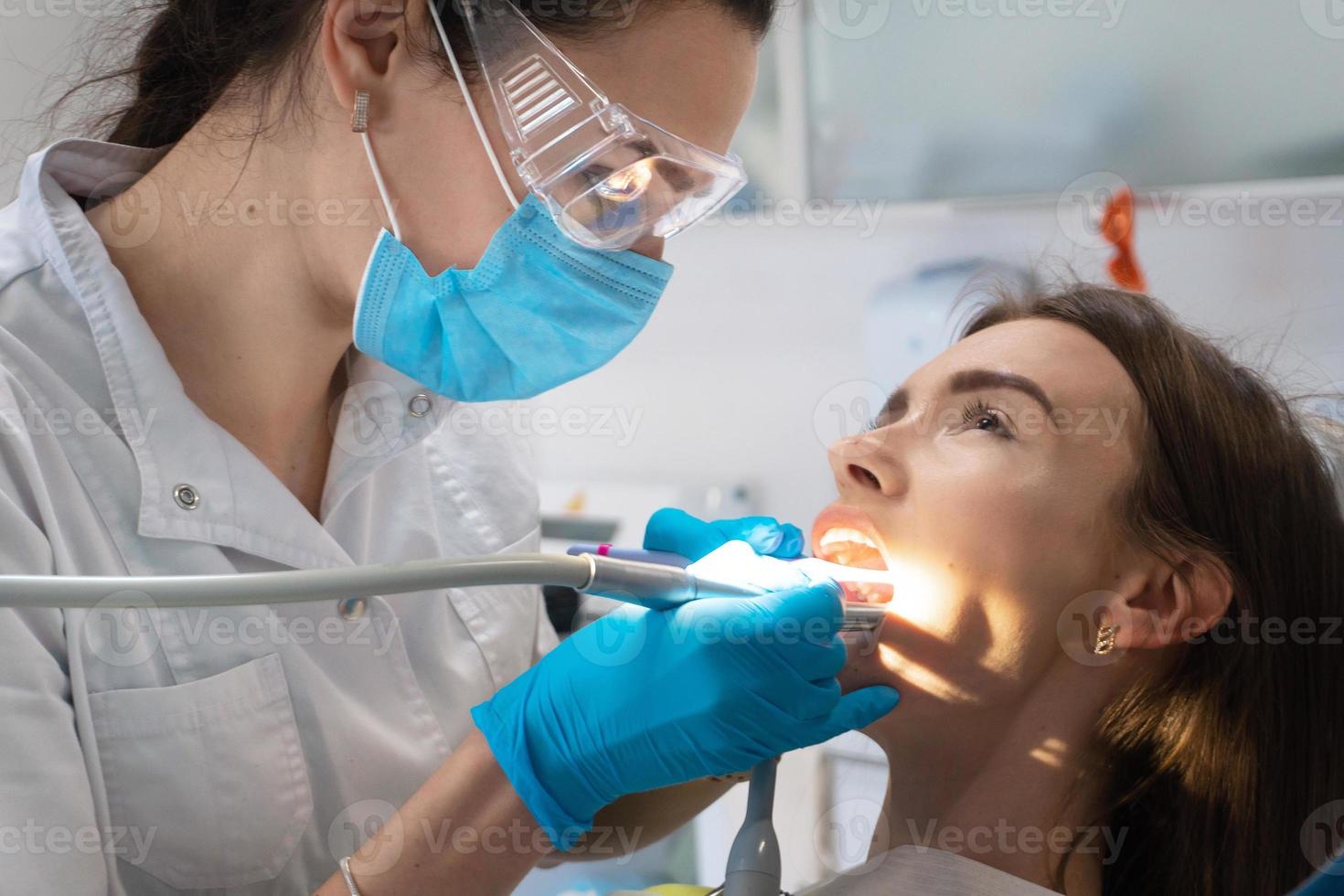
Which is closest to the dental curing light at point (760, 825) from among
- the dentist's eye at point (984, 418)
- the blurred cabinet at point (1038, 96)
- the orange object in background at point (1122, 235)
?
the dentist's eye at point (984, 418)

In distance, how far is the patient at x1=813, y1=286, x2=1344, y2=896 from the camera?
4.52ft

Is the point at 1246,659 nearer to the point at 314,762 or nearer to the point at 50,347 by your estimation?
the point at 314,762

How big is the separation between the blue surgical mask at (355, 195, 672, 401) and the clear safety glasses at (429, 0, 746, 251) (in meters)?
0.05

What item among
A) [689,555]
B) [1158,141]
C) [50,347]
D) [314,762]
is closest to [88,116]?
[50,347]

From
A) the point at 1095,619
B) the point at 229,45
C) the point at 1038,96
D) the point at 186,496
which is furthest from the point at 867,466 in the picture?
the point at 1038,96

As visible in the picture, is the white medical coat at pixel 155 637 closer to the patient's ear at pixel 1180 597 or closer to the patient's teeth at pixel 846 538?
the patient's teeth at pixel 846 538

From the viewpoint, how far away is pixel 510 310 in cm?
133

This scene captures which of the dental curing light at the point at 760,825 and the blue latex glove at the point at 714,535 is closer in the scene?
the dental curing light at the point at 760,825

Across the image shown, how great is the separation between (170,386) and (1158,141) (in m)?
2.02

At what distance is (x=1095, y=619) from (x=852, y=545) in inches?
12.2

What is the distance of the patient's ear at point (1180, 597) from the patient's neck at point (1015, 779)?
0.34 feet

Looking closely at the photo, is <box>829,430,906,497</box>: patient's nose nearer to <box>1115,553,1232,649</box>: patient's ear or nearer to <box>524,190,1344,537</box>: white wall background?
<box>1115,553,1232,649</box>: patient's ear

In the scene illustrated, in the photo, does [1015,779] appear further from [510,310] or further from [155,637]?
[155,637]

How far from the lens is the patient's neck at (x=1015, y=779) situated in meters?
1.43
